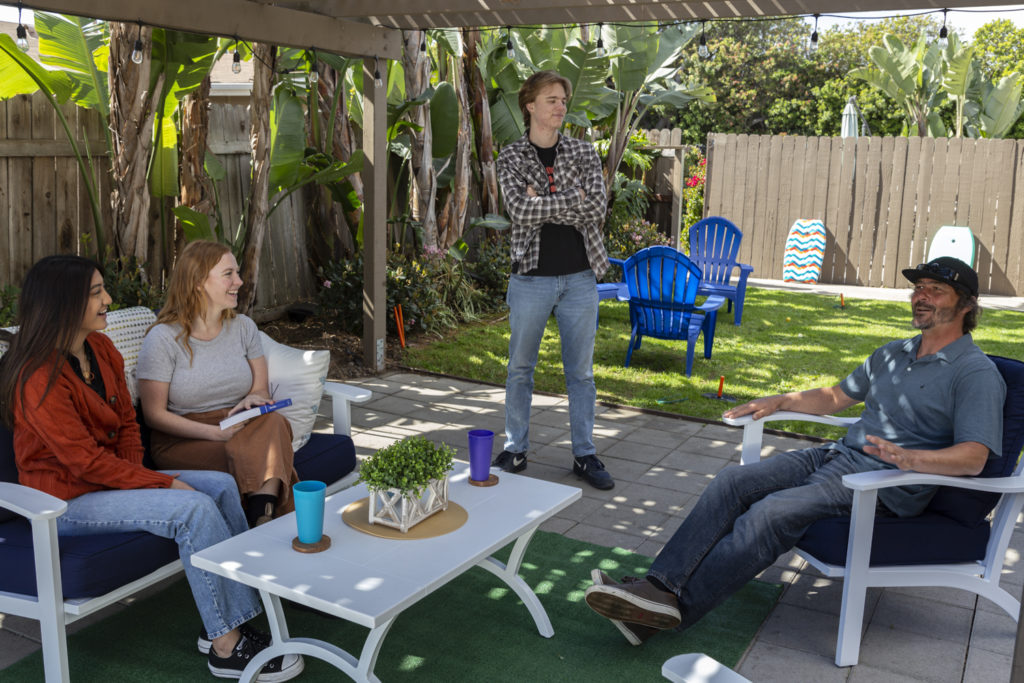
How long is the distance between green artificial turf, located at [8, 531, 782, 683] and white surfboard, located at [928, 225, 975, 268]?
9.17 metres

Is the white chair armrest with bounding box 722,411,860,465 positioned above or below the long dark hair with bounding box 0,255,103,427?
below

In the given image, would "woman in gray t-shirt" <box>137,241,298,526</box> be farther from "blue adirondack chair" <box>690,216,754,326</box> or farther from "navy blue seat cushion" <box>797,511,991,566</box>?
"blue adirondack chair" <box>690,216,754,326</box>

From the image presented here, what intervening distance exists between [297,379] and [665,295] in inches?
152

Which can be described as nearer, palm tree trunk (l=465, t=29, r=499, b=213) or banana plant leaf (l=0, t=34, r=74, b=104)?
banana plant leaf (l=0, t=34, r=74, b=104)

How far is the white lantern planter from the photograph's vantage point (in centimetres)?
297

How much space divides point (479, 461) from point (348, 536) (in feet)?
2.02

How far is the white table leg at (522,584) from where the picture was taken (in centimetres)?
335

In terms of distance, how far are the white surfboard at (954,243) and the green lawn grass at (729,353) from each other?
1123mm

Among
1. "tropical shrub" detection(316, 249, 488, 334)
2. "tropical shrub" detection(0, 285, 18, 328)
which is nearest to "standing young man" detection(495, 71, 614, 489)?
"tropical shrub" detection(0, 285, 18, 328)

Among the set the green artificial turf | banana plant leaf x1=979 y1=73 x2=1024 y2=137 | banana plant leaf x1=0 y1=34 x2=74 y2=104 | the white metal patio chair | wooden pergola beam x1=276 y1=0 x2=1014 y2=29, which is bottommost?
the green artificial turf

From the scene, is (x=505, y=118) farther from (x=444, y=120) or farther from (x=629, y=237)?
(x=629, y=237)

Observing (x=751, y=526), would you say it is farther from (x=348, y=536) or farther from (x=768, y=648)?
(x=348, y=536)

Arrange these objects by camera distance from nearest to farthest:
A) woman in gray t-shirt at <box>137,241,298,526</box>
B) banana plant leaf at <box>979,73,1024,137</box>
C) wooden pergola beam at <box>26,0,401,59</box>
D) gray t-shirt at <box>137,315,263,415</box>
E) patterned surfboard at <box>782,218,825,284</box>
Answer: woman in gray t-shirt at <box>137,241,298,526</box>, gray t-shirt at <box>137,315,263,415</box>, wooden pergola beam at <box>26,0,401,59</box>, patterned surfboard at <box>782,218,825,284</box>, banana plant leaf at <box>979,73,1024,137</box>

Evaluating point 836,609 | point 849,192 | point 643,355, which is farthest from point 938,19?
point 836,609
